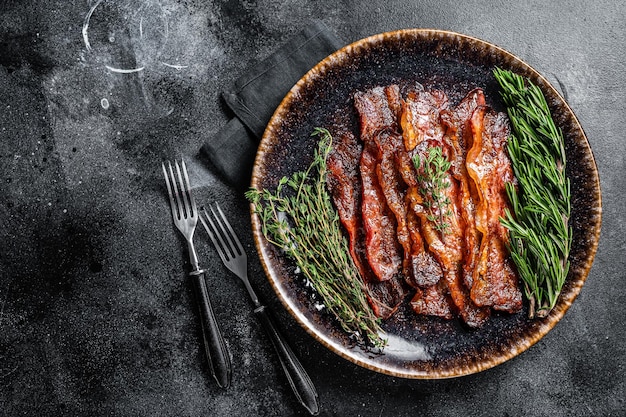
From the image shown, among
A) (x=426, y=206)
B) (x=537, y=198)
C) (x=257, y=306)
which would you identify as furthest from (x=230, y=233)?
(x=537, y=198)

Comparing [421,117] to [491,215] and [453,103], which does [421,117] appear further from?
[491,215]

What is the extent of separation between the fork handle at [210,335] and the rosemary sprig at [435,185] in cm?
106

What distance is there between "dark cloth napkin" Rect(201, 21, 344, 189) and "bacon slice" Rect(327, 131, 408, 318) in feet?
1.28

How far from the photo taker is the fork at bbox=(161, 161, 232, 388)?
249 cm

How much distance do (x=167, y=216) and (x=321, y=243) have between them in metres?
0.79

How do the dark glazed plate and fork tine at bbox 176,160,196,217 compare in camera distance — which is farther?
fork tine at bbox 176,160,196,217

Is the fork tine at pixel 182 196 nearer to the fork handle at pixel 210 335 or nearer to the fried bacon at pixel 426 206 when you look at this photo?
the fork handle at pixel 210 335

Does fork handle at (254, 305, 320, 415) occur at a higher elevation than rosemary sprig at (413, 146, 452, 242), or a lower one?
lower

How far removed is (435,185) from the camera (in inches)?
85.0

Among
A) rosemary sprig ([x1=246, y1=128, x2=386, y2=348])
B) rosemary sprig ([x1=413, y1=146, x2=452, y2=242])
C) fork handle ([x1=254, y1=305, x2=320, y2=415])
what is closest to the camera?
rosemary sprig ([x1=413, y1=146, x2=452, y2=242])

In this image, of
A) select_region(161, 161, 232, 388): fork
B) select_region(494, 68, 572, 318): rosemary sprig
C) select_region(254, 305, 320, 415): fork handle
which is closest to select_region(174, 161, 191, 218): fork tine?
select_region(161, 161, 232, 388): fork

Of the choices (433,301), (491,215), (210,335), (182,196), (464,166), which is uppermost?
(464,166)

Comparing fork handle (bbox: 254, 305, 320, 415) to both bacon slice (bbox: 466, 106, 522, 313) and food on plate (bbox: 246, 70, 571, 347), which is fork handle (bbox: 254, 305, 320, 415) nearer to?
food on plate (bbox: 246, 70, 571, 347)

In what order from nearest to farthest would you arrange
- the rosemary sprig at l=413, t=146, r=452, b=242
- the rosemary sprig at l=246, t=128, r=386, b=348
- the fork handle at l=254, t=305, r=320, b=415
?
the rosemary sprig at l=413, t=146, r=452, b=242, the rosemary sprig at l=246, t=128, r=386, b=348, the fork handle at l=254, t=305, r=320, b=415
